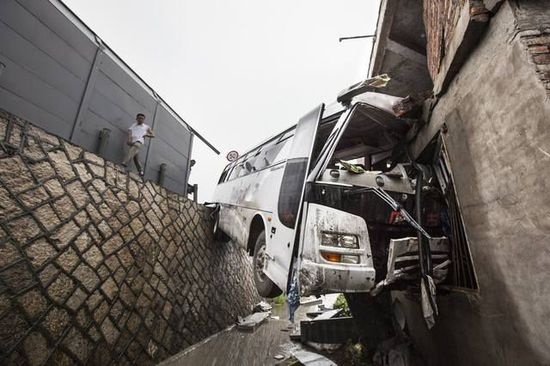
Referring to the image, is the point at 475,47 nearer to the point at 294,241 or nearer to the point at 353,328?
the point at 294,241

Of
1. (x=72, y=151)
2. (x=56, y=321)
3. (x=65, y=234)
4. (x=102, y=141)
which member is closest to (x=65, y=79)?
(x=102, y=141)

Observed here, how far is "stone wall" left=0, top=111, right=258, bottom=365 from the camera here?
2.69 metres

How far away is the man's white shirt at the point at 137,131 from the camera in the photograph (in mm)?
6098

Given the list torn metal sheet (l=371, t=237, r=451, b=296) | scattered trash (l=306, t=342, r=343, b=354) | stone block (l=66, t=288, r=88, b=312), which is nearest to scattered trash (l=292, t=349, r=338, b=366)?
scattered trash (l=306, t=342, r=343, b=354)

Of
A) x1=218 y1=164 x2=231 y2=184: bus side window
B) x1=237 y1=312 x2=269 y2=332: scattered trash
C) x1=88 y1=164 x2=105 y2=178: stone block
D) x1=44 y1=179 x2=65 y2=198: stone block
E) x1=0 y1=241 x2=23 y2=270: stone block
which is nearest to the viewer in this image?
x1=0 y1=241 x2=23 y2=270: stone block

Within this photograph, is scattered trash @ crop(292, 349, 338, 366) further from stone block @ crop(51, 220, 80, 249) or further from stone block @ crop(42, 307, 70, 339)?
stone block @ crop(51, 220, 80, 249)

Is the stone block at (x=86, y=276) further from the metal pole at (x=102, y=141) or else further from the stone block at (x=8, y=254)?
the metal pole at (x=102, y=141)

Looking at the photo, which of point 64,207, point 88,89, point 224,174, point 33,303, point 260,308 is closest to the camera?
point 33,303

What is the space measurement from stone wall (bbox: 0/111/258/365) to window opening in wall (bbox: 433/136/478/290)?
4689 millimetres

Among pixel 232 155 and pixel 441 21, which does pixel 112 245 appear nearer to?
pixel 232 155

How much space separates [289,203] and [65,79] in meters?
5.48

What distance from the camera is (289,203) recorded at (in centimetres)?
295

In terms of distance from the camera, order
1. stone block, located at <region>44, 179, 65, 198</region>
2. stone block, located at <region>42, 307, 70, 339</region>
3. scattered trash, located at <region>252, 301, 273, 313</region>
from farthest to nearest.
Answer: scattered trash, located at <region>252, 301, 273, 313</region>, stone block, located at <region>44, 179, 65, 198</region>, stone block, located at <region>42, 307, 70, 339</region>

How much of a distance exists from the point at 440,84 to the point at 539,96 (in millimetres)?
1407
